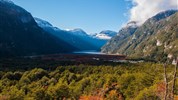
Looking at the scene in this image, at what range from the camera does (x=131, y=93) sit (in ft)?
295

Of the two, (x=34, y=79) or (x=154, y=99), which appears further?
(x=34, y=79)

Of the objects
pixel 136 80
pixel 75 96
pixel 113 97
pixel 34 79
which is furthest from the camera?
pixel 34 79

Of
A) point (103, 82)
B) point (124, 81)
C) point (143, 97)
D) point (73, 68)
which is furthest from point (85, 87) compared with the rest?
point (73, 68)

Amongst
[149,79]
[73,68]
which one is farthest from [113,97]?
[73,68]

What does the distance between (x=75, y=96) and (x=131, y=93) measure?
663 inches

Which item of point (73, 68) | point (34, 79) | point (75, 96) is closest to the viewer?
Answer: point (75, 96)

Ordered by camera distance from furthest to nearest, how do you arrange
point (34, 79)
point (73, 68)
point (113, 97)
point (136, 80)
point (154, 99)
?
1. point (73, 68)
2. point (34, 79)
3. point (136, 80)
4. point (113, 97)
5. point (154, 99)

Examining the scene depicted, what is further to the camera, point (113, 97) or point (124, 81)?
point (124, 81)

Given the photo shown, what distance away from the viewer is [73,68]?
16600cm

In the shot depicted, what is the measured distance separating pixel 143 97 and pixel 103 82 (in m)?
30.2

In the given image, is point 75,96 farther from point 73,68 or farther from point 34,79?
point 73,68

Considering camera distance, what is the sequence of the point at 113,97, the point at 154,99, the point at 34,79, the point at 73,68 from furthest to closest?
the point at 73,68
the point at 34,79
the point at 113,97
the point at 154,99

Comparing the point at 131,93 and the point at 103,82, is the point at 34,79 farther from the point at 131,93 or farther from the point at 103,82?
the point at 131,93

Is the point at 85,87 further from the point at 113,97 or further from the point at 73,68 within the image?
the point at 73,68
